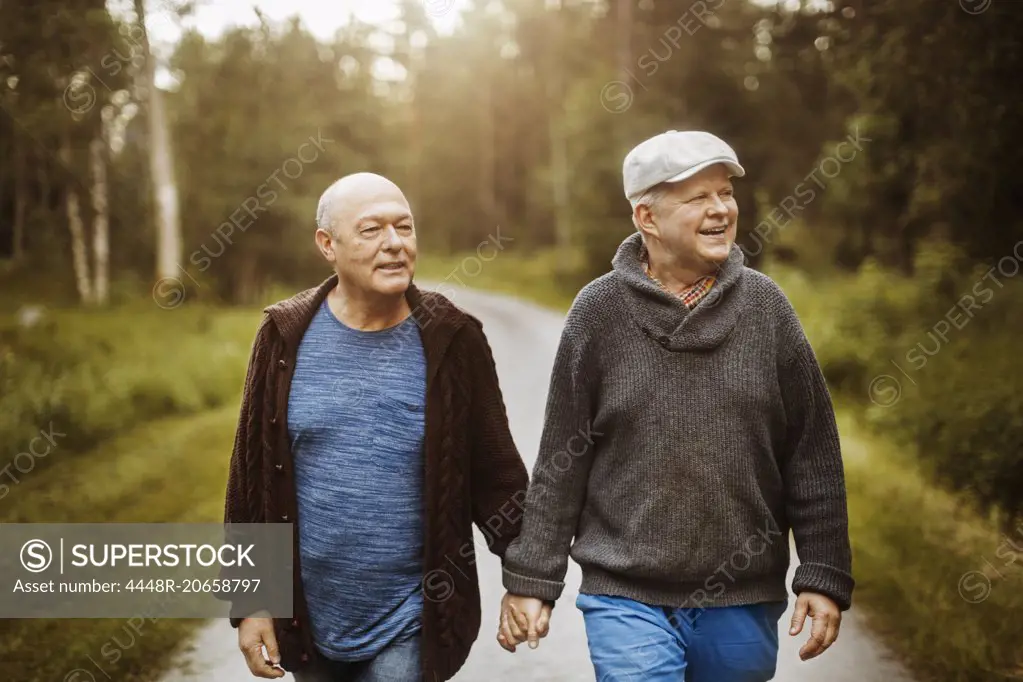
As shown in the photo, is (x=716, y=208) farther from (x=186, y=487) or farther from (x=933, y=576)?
(x=186, y=487)

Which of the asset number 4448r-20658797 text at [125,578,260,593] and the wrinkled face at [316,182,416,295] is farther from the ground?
the asset number 4448r-20658797 text at [125,578,260,593]

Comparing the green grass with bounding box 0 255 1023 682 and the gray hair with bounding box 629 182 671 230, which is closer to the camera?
the gray hair with bounding box 629 182 671 230

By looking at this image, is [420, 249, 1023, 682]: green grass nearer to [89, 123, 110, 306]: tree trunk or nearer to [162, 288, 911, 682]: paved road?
[162, 288, 911, 682]: paved road

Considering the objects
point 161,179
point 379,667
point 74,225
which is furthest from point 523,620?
point 161,179

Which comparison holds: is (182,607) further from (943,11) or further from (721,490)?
(943,11)

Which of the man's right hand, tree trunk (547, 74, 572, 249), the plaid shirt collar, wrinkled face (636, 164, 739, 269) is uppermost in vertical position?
tree trunk (547, 74, 572, 249)

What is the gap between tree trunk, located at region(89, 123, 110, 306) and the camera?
1866cm

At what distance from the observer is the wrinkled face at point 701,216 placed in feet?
9.62

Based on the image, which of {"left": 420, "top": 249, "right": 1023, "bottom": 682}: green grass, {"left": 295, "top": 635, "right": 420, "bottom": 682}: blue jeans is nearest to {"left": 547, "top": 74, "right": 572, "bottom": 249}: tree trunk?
{"left": 420, "top": 249, "right": 1023, "bottom": 682}: green grass

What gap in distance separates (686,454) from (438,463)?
703mm

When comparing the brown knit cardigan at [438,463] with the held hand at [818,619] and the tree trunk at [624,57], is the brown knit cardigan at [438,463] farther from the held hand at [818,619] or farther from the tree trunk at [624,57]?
the tree trunk at [624,57]

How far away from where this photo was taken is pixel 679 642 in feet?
9.71

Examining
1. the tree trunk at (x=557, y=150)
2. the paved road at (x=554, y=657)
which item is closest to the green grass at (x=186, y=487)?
the paved road at (x=554, y=657)

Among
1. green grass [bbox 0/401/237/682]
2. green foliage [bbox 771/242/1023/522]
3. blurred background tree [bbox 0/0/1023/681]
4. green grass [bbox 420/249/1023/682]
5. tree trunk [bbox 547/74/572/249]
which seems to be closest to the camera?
green grass [bbox 420/249/1023/682]
